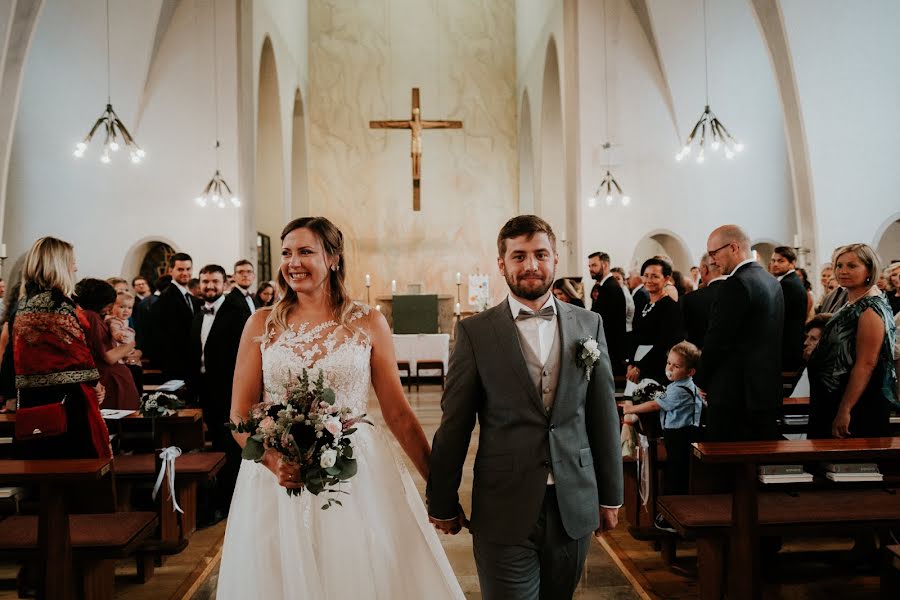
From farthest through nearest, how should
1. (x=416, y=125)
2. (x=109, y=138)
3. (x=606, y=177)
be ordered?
(x=416, y=125), (x=606, y=177), (x=109, y=138)

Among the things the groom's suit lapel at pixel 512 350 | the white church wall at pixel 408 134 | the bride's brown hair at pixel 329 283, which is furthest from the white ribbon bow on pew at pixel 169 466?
the white church wall at pixel 408 134

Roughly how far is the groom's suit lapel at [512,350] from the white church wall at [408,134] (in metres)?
14.2

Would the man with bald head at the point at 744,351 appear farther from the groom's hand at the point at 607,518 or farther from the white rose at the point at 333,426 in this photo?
the white rose at the point at 333,426

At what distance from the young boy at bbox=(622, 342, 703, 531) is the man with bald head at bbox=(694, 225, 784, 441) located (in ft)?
0.99

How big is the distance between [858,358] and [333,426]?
9.15ft

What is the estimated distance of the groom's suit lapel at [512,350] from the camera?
75.7 inches

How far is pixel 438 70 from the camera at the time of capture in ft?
53.6

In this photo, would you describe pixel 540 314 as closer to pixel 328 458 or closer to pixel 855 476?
pixel 328 458

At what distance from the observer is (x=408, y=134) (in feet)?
53.4

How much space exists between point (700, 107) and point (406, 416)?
A: 1103 centimetres

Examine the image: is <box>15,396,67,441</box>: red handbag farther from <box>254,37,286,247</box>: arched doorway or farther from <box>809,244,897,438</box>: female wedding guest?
<box>254,37,286,247</box>: arched doorway

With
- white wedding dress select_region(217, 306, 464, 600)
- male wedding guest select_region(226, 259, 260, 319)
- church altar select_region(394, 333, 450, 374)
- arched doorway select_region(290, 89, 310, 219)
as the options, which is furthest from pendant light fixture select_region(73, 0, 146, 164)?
white wedding dress select_region(217, 306, 464, 600)

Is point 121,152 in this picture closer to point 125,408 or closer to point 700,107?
point 125,408

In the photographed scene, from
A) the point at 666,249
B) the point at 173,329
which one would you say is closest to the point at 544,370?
the point at 173,329
